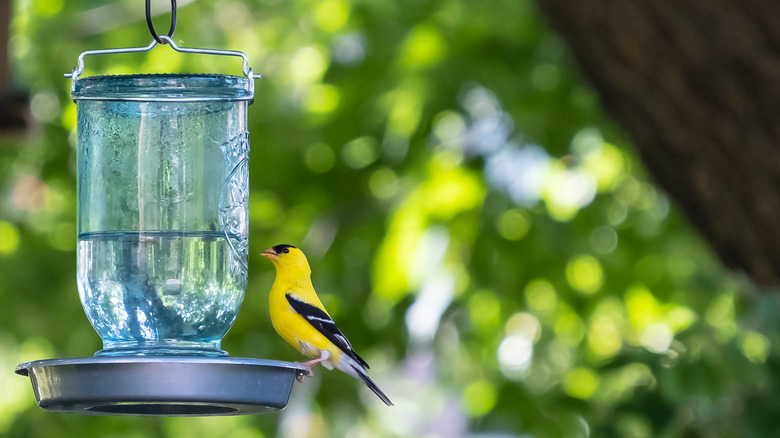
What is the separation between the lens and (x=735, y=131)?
504 cm

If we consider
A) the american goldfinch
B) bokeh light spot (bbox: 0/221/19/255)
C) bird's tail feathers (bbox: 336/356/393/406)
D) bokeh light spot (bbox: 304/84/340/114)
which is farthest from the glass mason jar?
bokeh light spot (bbox: 0/221/19/255)

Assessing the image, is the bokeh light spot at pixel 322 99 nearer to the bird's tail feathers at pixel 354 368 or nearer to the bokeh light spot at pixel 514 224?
the bokeh light spot at pixel 514 224

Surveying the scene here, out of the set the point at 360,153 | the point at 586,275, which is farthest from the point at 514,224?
the point at 360,153

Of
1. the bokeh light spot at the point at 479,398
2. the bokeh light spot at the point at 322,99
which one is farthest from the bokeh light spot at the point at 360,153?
the bokeh light spot at the point at 479,398

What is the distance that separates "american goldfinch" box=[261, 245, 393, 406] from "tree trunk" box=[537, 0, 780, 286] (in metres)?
2.22

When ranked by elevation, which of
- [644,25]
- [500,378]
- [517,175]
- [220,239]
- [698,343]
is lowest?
[500,378]

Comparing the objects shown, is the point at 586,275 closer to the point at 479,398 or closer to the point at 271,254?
the point at 479,398

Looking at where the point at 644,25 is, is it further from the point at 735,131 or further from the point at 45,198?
the point at 45,198

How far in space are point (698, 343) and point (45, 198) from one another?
15.9 feet

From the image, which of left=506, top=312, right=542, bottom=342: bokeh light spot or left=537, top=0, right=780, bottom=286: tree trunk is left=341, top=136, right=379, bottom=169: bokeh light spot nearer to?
left=506, top=312, right=542, bottom=342: bokeh light spot

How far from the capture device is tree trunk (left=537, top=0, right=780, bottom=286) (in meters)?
4.89

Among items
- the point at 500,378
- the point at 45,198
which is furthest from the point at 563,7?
the point at 45,198

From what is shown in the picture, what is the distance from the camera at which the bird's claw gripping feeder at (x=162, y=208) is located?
10.1 ft

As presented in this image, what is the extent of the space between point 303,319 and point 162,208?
2.37 ft
